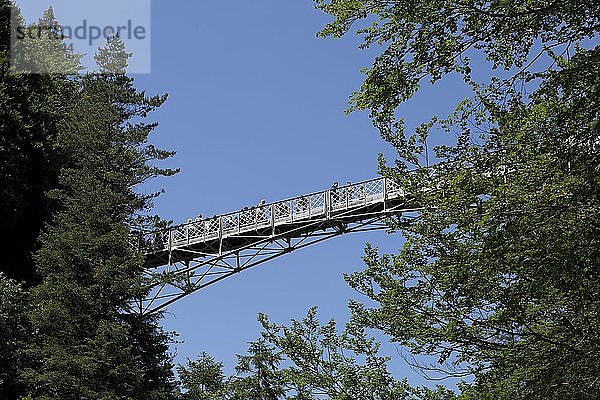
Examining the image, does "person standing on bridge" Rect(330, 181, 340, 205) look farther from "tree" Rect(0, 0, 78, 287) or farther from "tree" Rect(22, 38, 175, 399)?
"tree" Rect(0, 0, 78, 287)

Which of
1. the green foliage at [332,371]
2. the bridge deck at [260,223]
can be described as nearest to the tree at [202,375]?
the bridge deck at [260,223]

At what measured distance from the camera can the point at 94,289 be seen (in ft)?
81.4

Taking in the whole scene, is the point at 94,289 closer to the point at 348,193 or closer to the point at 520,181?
the point at 348,193

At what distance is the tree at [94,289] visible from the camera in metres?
23.5

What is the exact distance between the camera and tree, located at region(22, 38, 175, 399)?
23.5 metres

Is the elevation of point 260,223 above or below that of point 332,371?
above

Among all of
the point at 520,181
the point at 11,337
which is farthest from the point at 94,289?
the point at 520,181

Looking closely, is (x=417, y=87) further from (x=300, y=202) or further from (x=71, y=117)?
(x=71, y=117)

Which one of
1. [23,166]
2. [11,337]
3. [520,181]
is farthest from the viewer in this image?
[23,166]

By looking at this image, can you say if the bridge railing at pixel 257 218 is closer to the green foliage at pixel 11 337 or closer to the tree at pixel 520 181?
the green foliage at pixel 11 337

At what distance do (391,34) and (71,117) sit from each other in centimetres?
2442

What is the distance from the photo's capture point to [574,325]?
9.16 meters

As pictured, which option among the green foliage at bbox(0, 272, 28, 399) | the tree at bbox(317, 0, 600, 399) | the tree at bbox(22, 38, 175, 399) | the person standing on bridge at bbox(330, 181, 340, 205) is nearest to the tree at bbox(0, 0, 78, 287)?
the tree at bbox(22, 38, 175, 399)

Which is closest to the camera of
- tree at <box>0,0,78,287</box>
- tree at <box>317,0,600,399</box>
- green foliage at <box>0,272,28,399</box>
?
tree at <box>317,0,600,399</box>
